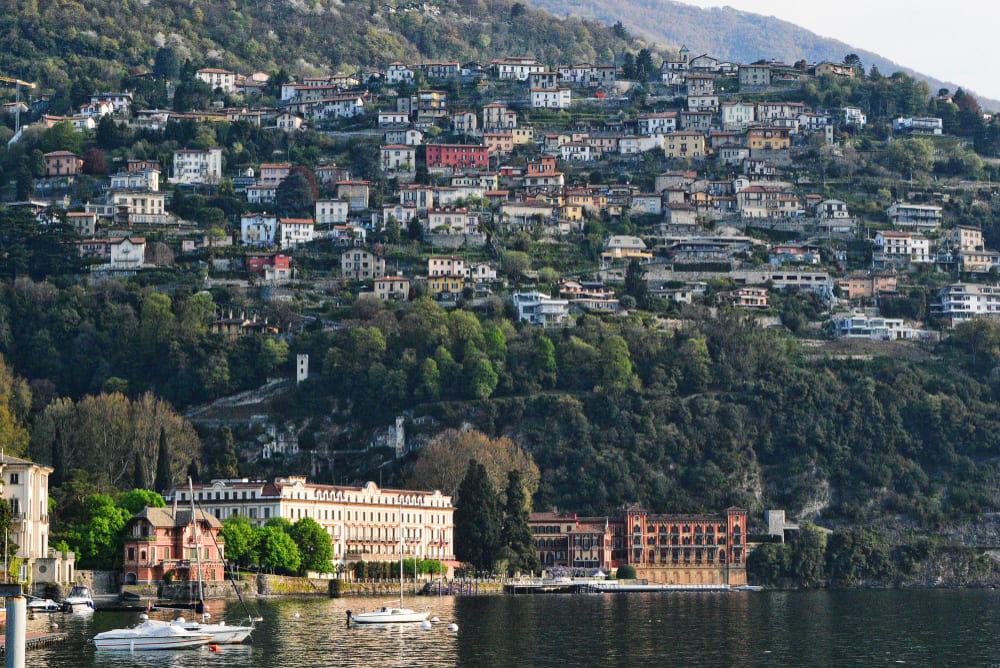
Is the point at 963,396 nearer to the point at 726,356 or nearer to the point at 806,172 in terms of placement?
the point at 726,356

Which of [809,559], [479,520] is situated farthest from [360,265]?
[809,559]

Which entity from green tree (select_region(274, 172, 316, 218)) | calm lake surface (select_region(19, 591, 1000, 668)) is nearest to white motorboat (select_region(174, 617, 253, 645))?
calm lake surface (select_region(19, 591, 1000, 668))

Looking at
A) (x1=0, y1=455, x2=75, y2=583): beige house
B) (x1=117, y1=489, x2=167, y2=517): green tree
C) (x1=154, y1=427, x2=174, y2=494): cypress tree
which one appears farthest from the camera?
(x1=154, y1=427, x2=174, y2=494): cypress tree

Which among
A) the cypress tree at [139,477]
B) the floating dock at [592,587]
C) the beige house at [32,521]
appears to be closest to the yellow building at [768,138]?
the floating dock at [592,587]

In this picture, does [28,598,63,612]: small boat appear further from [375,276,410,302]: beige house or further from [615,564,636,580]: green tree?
[375,276,410,302]: beige house

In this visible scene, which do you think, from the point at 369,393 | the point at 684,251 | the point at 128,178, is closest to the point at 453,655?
the point at 369,393

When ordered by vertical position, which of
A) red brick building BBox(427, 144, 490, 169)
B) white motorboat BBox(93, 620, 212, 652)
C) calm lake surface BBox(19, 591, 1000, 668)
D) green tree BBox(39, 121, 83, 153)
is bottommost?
calm lake surface BBox(19, 591, 1000, 668)

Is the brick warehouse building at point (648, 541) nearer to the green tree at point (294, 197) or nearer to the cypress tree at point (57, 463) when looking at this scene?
the cypress tree at point (57, 463)
